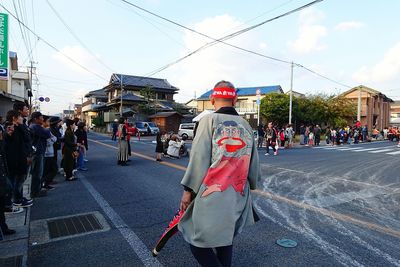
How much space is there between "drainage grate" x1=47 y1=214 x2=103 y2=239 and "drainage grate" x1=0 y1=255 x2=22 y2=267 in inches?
23.9

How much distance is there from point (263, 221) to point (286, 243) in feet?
2.76

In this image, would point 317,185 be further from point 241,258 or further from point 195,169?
point 195,169

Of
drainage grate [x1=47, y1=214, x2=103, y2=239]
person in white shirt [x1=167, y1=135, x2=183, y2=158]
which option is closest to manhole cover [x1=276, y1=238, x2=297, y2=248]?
drainage grate [x1=47, y1=214, x2=103, y2=239]

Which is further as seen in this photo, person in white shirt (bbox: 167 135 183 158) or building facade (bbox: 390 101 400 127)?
building facade (bbox: 390 101 400 127)

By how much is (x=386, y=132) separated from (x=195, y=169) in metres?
40.2

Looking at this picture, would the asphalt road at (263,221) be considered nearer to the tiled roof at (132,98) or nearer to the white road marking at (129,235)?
the white road marking at (129,235)

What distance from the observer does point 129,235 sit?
3.78m

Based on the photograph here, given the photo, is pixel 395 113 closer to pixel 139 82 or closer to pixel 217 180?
pixel 139 82

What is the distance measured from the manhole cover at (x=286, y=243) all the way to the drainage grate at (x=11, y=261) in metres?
2.99

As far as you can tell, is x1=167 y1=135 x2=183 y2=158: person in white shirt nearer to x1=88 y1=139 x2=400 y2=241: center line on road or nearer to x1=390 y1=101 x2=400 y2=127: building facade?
x1=88 y1=139 x2=400 y2=241: center line on road

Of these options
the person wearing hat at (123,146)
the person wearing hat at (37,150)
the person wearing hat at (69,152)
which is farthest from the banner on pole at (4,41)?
the person wearing hat at (37,150)

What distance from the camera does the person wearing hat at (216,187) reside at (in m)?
1.99

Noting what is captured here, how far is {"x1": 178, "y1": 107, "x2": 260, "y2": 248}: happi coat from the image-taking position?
6.52ft

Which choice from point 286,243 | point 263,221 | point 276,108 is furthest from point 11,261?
point 276,108
